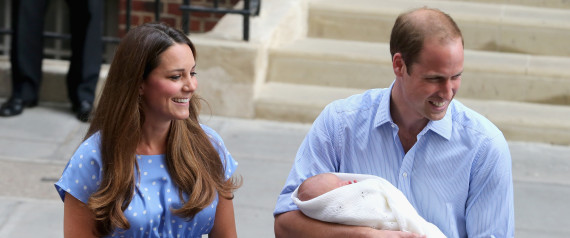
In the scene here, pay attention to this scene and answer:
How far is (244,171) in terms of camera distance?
5.42m

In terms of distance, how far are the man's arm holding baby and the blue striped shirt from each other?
42mm

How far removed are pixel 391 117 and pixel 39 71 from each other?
162 inches

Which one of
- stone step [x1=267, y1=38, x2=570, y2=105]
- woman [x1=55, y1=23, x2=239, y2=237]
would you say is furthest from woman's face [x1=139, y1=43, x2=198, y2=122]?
stone step [x1=267, y1=38, x2=570, y2=105]

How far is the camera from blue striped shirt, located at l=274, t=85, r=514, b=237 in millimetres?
2809

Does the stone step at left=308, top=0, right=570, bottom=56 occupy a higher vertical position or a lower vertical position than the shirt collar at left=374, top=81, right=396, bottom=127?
lower

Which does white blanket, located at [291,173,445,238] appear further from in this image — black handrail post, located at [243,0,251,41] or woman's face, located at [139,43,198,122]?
black handrail post, located at [243,0,251,41]

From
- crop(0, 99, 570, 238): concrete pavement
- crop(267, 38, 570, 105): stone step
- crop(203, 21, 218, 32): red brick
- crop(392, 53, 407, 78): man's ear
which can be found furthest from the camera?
crop(203, 21, 218, 32): red brick

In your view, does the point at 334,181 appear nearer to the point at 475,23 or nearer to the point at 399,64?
the point at 399,64

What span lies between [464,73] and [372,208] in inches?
156

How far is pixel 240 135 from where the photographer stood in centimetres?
604

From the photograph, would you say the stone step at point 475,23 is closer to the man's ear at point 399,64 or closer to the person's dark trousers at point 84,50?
the person's dark trousers at point 84,50

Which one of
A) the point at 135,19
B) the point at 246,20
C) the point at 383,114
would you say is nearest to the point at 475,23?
the point at 246,20

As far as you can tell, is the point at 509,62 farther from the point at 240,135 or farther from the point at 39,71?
the point at 39,71

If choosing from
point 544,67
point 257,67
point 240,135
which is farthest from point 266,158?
point 544,67
